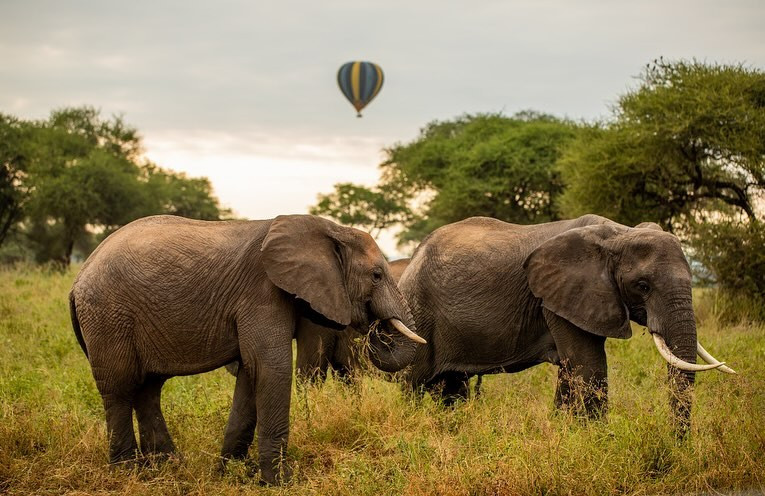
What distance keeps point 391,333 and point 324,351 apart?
3014 millimetres

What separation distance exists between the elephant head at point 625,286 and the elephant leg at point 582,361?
0.17 m

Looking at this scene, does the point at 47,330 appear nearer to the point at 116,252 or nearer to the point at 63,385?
the point at 63,385

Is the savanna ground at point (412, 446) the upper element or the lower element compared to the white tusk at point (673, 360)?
lower

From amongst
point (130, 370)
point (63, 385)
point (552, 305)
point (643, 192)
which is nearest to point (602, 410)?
point (552, 305)

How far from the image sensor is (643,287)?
25.0 feet

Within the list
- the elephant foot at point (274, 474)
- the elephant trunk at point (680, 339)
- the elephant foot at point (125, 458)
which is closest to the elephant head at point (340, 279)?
the elephant foot at point (274, 474)

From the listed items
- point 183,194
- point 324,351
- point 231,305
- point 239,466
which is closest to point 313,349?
point 324,351

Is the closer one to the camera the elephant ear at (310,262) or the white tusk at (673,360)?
the elephant ear at (310,262)

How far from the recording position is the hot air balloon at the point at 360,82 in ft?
125

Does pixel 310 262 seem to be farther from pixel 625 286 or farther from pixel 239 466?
pixel 625 286

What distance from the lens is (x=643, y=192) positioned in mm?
21141

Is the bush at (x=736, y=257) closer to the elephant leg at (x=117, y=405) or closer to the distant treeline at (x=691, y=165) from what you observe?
the distant treeline at (x=691, y=165)

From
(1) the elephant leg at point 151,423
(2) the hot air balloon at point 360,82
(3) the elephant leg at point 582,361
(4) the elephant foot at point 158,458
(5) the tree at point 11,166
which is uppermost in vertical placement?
(2) the hot air balloon at point 360,82

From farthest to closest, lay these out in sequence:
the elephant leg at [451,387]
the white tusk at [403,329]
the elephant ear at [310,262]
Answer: the elephant leg at [451,387] < the white tusk at [403,329] < the elephant ear at [310,262]
